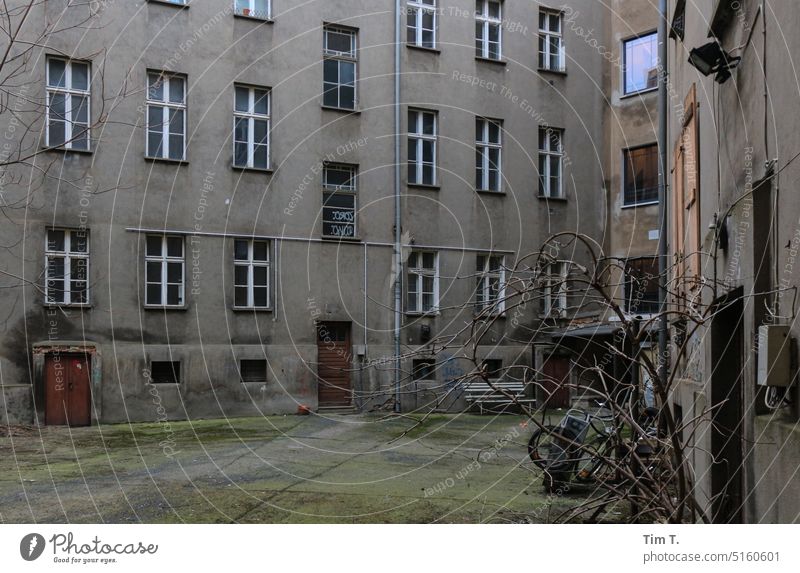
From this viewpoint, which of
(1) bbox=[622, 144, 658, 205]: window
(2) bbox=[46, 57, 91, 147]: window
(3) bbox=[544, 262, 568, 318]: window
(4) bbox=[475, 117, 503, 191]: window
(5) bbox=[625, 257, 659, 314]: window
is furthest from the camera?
(1) bbox=[622, 144, 658, 205]: window

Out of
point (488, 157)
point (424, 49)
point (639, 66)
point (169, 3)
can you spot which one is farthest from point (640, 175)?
point (169, 3)

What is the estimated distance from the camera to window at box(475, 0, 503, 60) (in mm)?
13328

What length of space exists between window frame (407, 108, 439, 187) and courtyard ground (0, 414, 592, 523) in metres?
3.76

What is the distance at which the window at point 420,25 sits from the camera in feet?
44.7

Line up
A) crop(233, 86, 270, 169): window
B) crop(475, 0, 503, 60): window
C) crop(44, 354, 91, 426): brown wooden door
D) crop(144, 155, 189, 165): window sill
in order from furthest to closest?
1. crop(475, 0, 503, 60): window
2. crop(233, 86, 270, 169): window
3. crop(144, 155, 189, 165): window sill
4. crop(44, 354, 91, 426): brown wooden door

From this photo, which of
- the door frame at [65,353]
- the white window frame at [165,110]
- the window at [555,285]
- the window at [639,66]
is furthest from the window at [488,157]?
the window at [555,285]

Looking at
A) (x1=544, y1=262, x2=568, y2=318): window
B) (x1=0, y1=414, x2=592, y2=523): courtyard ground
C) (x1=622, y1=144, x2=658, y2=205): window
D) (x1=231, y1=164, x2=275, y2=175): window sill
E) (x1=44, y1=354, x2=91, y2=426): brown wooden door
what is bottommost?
(x1=0, y1=414, x2=592, y2=523): courtyard ground

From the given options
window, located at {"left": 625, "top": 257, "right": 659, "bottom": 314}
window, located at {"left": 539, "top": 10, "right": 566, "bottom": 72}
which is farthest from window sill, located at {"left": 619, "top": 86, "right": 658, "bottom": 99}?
window, located at {"left": 625, "top": 257, "right": 659, "bottom": 314}

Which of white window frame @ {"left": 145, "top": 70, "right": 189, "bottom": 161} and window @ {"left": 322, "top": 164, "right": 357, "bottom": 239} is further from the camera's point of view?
window @ {"left": 322, "top": 164, "right": 357, "bottom": 239}

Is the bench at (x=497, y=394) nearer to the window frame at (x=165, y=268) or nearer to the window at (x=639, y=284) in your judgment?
the window at (x=639, y=284)

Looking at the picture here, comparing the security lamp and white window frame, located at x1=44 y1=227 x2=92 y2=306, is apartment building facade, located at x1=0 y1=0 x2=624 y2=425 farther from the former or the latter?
the security lamp
